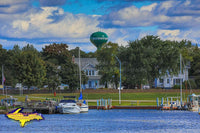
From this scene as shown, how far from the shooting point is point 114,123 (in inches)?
2832

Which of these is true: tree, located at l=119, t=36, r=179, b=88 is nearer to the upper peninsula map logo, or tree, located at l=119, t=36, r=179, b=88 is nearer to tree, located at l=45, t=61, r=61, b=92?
tree, located at l=45, t=61, r=61, b=92

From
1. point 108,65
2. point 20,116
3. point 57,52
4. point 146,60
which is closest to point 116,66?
point 108,65

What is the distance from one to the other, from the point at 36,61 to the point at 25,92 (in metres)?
8.85

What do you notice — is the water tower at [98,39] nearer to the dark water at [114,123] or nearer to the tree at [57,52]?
the tree at [57,52]

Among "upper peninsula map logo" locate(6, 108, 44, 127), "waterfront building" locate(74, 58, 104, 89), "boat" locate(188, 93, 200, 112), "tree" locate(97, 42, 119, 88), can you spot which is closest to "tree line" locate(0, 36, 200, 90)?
"tree" locate(97, 42, 119, 88)

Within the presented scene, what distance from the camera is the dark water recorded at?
6394 cm

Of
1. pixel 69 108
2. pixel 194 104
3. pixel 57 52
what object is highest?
pixel 57 52

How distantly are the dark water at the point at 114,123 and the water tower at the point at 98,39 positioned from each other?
5000 cm

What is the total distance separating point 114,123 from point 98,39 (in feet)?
224

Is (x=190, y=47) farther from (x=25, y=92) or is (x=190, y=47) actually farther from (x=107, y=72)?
(x=25, y=92)

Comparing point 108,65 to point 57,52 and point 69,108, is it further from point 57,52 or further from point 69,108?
point 57,52

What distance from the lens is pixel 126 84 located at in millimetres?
140250

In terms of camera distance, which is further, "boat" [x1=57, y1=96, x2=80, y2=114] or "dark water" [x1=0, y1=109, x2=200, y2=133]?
"boat" [x1=57, y1=96, x2=80, y2=114]

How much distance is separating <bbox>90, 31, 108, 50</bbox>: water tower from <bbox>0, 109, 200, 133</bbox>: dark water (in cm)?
5000
